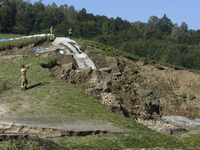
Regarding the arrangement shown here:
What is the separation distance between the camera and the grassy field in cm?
984

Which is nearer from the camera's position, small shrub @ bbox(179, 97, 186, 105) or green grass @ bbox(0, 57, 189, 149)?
green grass @ bbox(0, 57, 189, 149)

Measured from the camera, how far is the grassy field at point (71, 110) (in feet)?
32.3

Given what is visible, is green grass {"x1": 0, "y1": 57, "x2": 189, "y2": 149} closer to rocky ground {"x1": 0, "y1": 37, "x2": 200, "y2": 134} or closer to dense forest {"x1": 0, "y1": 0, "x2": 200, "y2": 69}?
rocky ground {"x1": 0, "y1": 37, "x2": 200, "y2": 134}

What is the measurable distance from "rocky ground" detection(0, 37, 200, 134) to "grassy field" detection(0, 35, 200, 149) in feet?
4.67

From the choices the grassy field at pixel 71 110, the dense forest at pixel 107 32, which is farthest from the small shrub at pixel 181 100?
the dense forest at pixel 107 32

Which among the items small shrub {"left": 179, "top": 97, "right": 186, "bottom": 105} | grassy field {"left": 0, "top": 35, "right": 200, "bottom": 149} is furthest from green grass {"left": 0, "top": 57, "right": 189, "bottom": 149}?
small shrub {"left": 179, "top": 97, "right": 186, "bottom": 105}

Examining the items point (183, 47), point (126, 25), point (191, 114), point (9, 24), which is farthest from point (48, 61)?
point (126, 25)

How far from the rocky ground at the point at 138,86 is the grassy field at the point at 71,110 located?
1422 millimetres

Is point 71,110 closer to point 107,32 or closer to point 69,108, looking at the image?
point 69,108

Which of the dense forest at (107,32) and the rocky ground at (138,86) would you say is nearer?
the rocky ground at (138,86)

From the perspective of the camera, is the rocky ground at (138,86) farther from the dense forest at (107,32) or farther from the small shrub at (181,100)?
the dense forest at (107,32)

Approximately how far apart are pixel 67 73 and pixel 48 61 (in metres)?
2.86

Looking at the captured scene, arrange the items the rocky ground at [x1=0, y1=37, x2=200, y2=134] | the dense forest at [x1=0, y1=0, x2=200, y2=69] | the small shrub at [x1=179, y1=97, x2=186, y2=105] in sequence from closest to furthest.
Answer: the rocky ground at [x1=0, y1=37, x2=200, y2=134] < the small shrub at [x1=179, y1=97, x2=186, y2=105] < the dense forest at [x1=0, y1=0, x2=200, y2=69]

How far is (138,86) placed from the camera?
79.0 feet
